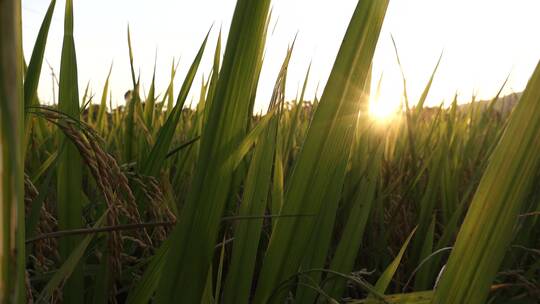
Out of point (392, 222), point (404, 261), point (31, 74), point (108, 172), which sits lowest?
point (404, 261)

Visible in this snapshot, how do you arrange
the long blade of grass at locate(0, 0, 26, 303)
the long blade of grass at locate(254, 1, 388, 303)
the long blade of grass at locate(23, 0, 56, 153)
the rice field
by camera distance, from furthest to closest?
the long blade of grass at locate(23, 0, 56, 153) → the long blade of grass at locate(254, 1, 388, 303) → the rice field → the long blade of grass at locate(0, 0, 26, 303)

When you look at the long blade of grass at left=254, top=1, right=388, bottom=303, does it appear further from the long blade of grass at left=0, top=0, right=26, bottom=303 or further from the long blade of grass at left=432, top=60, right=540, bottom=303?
the long blade of grass at left=0, top=0, right=26, bottom=303

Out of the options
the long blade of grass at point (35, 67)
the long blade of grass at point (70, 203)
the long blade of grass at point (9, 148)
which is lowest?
the long blade of grass at point (70, 203)

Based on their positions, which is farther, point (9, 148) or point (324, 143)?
point (324, 143)

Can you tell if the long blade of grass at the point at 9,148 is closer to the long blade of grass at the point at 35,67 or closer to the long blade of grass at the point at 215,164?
the long blade of grass at the point at 215,164

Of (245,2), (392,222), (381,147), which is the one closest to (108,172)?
(245,2)

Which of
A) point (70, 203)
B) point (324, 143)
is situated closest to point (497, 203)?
point (324, 143)

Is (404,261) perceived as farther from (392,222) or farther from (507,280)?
(507,280)

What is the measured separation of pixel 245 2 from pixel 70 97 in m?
0.43

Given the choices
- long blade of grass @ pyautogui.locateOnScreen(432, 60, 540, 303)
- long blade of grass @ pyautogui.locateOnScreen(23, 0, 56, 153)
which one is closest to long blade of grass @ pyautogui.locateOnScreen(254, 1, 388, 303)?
long blade of grass @ pyautogui.locateOnScreen(432, 60, 540, 303)

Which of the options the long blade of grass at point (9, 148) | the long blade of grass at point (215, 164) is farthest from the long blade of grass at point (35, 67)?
the long blade of grass at point (9, 148)

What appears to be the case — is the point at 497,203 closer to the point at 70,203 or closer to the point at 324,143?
the point at 324,143

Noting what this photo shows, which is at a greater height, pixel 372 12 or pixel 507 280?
pixel 372 12

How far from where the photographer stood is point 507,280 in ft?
3.60
